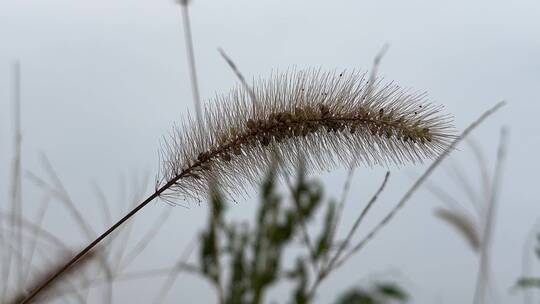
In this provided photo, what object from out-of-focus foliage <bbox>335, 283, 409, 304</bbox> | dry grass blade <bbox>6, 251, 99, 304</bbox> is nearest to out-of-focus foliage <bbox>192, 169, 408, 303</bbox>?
out-of-focus foliage <bbox>335, 283, 409, 304</bbox>

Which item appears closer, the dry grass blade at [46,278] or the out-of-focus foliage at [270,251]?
the out-of-focus foliage at [270,251]

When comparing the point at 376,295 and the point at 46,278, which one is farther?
the point at 46,278

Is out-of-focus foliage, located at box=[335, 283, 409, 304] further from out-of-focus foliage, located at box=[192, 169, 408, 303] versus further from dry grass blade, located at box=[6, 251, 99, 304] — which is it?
dry grass blade, located at box=[6, 251, 99, 304]

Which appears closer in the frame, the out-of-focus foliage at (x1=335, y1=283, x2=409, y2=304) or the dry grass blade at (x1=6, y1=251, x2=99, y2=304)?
the out-of-focus foliage at (x1=335, y1=283, x2=409, y2=304)

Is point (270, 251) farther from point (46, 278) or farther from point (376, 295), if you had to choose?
point (46, 278)

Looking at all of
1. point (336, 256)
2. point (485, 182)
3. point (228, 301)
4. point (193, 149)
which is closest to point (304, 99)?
point (193, 149)

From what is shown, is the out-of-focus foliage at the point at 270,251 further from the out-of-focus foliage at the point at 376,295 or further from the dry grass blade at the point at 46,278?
the dry grass blade at the point at 46,278

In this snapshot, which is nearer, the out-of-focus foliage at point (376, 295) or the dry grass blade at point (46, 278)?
the out-of-focus foliage at point (376, 295)

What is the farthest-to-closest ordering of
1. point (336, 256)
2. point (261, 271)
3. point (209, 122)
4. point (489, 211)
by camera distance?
point (209, 122), point (489, 211), point (336, 256), point (261, 271)

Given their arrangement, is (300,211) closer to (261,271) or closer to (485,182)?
(261,271)

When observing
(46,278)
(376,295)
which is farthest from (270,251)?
(46,278)

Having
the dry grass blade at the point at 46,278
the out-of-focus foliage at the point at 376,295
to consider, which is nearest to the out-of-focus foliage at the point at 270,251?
the out-of-focus foliage at the point at 376,295
